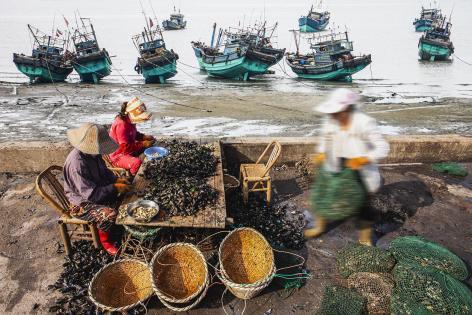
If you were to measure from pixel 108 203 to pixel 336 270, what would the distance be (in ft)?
9.76

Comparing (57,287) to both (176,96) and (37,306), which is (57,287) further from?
(176,96)

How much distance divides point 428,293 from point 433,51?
3810 centimetres

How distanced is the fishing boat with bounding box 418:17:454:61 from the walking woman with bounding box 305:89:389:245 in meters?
37.2

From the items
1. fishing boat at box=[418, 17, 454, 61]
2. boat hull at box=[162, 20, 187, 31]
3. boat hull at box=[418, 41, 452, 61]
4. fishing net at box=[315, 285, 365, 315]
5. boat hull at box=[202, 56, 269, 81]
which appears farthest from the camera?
boat hull at box=[162, 20, 187, 31]

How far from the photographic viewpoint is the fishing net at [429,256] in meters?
3.55

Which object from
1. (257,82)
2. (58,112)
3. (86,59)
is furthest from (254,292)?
(86,59)

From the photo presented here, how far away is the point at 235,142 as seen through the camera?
5.96 m

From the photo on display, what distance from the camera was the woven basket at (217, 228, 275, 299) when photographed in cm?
360

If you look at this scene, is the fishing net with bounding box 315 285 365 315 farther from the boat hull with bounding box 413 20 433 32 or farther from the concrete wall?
the boat hull with bounding box 413 20 433 32

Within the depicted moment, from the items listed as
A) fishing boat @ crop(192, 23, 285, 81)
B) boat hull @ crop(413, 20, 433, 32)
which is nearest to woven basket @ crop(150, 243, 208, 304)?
fishing boat @ crop(192, 23, 285, 81)

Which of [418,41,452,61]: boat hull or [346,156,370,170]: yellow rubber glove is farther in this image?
[418,41,452,61]: boat hull

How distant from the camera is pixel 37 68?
22797mm

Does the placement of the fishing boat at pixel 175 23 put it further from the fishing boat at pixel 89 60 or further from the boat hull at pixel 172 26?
the fishing boat at pixel 89 60

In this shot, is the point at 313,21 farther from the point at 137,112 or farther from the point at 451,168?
the point at 137,112
